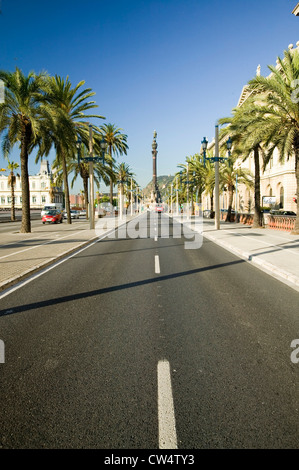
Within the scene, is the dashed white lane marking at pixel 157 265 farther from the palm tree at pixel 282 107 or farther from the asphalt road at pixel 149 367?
the palm tree at pixel 282 107

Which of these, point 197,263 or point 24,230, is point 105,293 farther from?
point 24,230

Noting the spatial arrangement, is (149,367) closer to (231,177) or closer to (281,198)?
(231,177)

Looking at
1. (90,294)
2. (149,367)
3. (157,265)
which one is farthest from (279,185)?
(149,367)

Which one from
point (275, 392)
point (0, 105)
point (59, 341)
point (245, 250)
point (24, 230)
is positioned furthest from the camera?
point (24, 230)

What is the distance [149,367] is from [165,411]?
0.79m

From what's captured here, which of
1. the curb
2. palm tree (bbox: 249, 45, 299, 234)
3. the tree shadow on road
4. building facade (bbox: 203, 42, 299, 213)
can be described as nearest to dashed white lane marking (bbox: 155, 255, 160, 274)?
the tree shadow on road

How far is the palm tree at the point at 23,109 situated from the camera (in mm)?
18172

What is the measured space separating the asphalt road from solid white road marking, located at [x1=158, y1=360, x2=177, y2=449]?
11 mm

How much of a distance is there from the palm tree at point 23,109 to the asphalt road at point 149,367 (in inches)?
571

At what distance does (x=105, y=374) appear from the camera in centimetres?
338

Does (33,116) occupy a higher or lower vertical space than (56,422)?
higher

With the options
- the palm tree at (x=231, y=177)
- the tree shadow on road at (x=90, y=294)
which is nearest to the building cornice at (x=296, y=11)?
the palm tree at (x=231, y=177)
